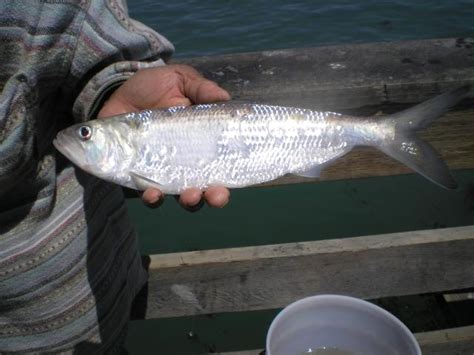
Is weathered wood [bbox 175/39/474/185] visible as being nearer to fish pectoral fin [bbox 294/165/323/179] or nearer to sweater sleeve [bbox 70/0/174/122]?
fish pectoral fin [bbox 294/165/323/179]

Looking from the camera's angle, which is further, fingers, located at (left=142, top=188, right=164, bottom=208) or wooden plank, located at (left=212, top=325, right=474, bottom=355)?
wooden plank, located at (left=212, top=325, right=474, bottom=355)

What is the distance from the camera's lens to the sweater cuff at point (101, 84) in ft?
6.13

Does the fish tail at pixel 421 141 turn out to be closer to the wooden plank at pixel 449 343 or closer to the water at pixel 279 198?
the wooden plank at pixel 449 343

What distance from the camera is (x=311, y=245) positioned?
2559 mm

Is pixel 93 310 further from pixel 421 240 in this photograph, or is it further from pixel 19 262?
pixel 421 240

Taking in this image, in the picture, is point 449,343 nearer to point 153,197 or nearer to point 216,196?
point 216,196

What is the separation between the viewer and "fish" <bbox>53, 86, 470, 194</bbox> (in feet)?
6.98

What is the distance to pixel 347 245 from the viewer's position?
2533 millimetres

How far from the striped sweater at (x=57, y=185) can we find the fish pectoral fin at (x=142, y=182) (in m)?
0.12

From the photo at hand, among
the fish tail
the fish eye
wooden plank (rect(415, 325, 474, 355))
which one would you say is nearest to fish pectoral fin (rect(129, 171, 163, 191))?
the fish eye

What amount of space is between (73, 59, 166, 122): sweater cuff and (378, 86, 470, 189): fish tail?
1095 mm

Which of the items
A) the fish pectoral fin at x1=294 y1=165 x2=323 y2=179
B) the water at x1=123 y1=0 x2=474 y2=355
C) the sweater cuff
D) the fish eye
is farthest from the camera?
the water at x1=123 y1=0 x2=474 y2=355

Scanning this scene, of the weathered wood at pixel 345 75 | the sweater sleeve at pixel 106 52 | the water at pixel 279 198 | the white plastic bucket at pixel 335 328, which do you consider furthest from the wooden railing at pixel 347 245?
the water at pixel 279 198

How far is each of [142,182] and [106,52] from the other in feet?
1.85
